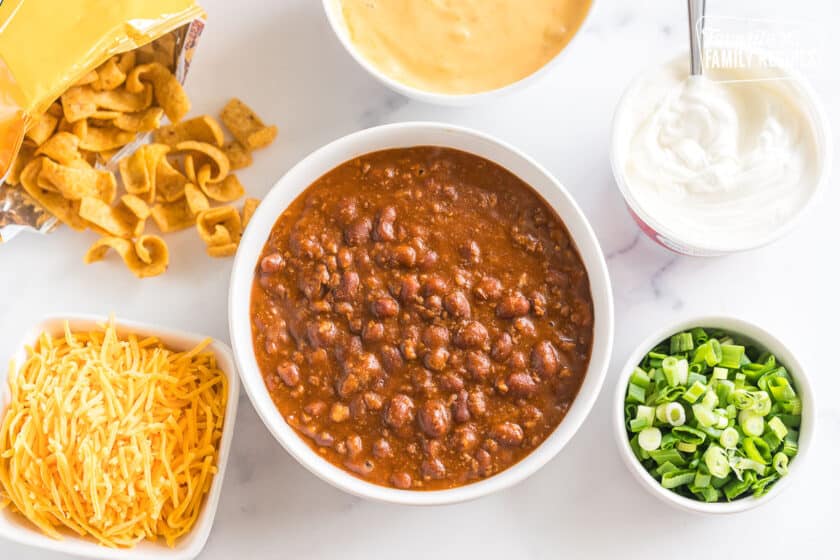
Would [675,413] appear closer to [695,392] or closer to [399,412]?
[695,392]

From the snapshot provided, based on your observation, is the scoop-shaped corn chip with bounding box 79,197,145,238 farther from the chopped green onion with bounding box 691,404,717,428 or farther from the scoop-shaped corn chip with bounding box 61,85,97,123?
the chopped green onion with bounding box 691,404,717,428

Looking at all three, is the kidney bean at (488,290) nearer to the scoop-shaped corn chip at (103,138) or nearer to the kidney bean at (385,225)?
the kidney bean at (385,225)

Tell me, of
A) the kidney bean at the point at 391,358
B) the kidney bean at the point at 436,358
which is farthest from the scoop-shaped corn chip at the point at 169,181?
the kidney bean at the point at 436,358

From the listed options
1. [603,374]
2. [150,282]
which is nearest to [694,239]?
[603,374]

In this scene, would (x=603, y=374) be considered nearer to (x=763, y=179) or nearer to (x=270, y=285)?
(x=763, y=179)

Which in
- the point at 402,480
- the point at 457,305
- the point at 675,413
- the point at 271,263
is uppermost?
the point at 271,263

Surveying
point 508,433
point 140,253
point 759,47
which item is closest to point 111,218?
point 140,253
